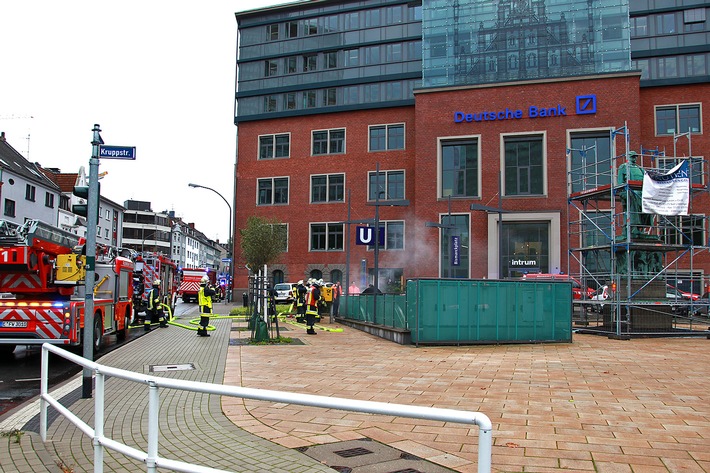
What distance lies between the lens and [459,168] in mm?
43844

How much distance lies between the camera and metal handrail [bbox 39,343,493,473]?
283 cm

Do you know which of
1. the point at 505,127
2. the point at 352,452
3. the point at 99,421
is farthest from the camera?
the point at 505,127

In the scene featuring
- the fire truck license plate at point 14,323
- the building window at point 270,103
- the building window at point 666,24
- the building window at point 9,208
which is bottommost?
the fire truck license plate at point 14,323

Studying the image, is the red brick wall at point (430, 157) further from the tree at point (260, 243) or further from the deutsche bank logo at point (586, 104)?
the tree at point (260, 243)

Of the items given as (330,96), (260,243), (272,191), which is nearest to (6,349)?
(260,243)

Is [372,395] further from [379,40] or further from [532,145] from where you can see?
[379,40]

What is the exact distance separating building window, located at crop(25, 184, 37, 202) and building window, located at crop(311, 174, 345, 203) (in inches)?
898

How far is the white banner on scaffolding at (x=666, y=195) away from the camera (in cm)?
1789

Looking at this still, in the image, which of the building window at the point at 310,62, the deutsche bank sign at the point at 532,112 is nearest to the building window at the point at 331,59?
the building window at the point at 310,62

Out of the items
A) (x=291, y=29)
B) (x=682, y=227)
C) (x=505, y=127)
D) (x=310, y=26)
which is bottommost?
(x=682, y=227)

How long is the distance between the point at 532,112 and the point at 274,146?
22.3 metres

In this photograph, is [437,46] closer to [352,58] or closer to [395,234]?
[352,58]

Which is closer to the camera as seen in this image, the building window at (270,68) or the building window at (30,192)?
the building window at (30,192)

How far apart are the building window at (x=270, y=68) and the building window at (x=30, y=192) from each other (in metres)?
21.8
